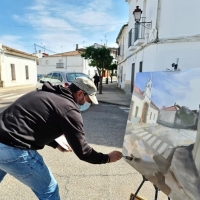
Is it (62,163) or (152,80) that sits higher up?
(152,80)

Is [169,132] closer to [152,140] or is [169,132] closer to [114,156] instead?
[152,140]

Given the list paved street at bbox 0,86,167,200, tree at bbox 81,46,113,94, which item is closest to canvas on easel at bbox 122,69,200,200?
paved street at bbox 0,86,167,200

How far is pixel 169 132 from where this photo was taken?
1.25 metres

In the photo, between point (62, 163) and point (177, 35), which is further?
point (177, 35)

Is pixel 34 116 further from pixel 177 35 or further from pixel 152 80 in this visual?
pixel 177 35

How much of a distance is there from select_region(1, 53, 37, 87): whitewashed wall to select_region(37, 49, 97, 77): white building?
10005mm

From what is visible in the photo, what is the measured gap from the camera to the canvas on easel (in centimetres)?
110

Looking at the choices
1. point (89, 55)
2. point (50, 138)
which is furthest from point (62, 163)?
point (89, 55)

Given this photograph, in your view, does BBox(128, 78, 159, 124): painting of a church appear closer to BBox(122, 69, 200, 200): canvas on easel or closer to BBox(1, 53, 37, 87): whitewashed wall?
BBox(122, 69, 200, 200): canvas on easel

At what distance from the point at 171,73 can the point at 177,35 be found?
6.68 m

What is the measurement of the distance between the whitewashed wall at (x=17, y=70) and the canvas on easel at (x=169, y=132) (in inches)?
695

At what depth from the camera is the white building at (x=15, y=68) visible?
1640 centimetres

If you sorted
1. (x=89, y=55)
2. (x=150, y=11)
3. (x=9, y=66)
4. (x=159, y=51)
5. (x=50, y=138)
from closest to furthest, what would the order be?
(x=50, y=138), (x=159, y=51), (x=150, y=11), (x=89, y=55), (x=9, y=66)

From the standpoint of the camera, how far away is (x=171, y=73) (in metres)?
1.31
